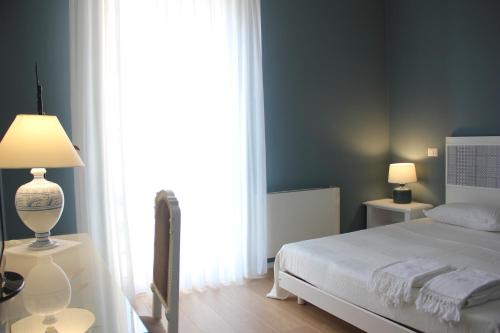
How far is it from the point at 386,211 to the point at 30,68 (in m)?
3.66

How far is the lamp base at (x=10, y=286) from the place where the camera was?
113 centimetres

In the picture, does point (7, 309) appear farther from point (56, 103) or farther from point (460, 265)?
point (460, 265)

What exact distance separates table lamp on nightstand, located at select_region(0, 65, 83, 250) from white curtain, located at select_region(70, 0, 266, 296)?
1.04 meters

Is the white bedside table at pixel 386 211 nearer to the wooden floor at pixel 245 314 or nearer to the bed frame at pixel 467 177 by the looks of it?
the bed frame at pixel 467 177

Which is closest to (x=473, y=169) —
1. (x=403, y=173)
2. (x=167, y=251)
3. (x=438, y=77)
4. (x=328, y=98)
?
(x=403, y=173)

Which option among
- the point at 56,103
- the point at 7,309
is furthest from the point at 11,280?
the point at 56,103

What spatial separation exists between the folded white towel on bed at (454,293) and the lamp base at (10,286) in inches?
65.9

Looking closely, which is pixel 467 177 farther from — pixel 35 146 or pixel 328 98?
pixel 35 146

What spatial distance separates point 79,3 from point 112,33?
0.92 ft

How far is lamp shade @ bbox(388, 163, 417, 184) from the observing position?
405 cm

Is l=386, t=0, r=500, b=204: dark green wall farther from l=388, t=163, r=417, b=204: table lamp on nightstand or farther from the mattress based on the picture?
the mattress

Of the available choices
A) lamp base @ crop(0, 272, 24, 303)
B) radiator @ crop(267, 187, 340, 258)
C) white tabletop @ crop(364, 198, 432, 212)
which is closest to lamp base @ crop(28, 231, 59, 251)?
lamp base @ crop(0, 272, 24, 303)

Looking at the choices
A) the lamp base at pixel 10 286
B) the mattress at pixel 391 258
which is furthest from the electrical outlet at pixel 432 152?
the lamp base at pixel 10 286

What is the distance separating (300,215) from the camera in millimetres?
3912
